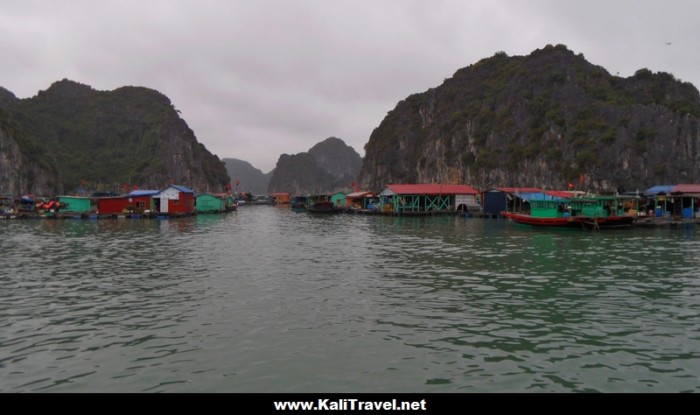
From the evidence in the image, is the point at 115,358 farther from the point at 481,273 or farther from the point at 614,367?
the point at 481,273

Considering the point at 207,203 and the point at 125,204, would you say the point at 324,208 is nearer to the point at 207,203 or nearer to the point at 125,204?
the point at 207,203

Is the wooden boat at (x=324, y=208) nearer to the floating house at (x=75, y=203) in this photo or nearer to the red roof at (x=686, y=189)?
the floating house at (x=75, y=203)

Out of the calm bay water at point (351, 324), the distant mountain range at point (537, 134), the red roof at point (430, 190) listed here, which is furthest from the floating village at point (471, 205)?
the distant mountain range at point (537, 134)

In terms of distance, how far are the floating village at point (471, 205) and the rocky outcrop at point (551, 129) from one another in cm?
2072

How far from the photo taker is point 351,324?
14.1 meters

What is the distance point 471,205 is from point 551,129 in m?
55.0

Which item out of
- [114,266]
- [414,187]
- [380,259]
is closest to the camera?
[114,266]

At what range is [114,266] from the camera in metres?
25.2

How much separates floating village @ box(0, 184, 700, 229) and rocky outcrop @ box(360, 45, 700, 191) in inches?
816

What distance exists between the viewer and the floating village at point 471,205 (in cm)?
5175

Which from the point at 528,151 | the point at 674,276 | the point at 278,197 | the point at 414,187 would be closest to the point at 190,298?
the point at 674,276

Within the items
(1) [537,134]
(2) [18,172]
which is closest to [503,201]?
(1) [537,134]
